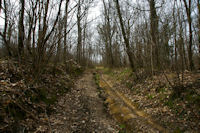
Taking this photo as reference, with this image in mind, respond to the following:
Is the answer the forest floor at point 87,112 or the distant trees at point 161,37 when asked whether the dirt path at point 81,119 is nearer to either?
the forest floor at point 87,112

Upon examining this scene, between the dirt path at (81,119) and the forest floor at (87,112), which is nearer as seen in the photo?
the forest floor at (87,112)

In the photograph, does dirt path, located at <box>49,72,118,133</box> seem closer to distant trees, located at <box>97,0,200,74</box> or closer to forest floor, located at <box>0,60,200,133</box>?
forest floor, located at <box>0,60,200,133</box>

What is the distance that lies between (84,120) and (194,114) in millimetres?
3846

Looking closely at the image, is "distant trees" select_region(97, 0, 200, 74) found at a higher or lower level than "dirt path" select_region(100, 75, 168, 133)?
higher

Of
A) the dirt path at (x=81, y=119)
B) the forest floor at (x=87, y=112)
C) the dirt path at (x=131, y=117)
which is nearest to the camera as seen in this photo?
the forest floor at (x=87, y=112)

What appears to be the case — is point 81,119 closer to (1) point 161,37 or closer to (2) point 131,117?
(2) point 131,117

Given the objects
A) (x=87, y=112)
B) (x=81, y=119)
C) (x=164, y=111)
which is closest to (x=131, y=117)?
(x=164, y=111)

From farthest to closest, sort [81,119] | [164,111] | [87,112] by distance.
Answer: [87,112]
[164,111]
[81,119]

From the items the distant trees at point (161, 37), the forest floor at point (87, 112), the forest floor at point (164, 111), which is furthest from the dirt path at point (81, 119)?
the distant trees at point (161, 37)

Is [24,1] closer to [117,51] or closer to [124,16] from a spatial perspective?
[124,16]

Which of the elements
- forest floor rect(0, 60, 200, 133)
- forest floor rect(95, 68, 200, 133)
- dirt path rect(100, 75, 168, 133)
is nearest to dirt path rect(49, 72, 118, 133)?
forest floor rect(0, 60, 200, 133)

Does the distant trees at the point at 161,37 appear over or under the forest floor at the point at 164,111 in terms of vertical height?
over

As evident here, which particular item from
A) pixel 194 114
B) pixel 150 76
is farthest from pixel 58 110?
pixel 150 76

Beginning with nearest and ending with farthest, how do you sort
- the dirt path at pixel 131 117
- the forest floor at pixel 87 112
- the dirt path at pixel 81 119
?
the forest floor at pixel 87 112
the dirt path at pixel 81 119
the dirt path at pixel 131 117
